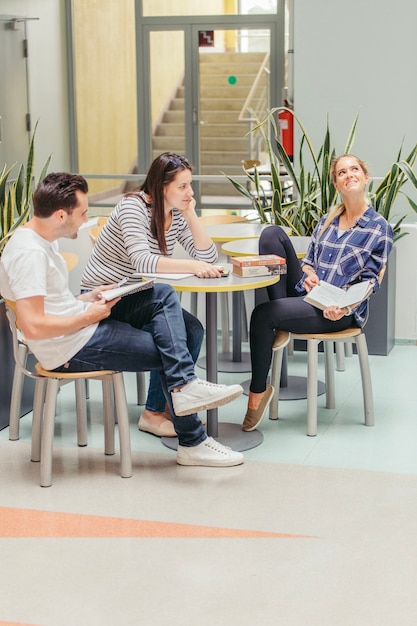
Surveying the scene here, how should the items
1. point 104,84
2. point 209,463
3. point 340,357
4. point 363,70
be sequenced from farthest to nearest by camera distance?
point 104,84 → point 363,70 → point 340,357 → point 209,463

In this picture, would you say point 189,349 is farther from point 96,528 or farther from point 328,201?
point 328,201

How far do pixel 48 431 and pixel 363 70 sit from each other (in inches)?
127

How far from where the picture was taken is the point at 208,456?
3570mm

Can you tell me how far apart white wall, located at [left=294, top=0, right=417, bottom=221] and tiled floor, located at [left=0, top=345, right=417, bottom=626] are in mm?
2071

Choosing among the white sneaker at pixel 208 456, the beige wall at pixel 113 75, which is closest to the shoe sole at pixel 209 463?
the white sneaker at pixel 208 456

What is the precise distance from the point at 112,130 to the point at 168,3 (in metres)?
1.60

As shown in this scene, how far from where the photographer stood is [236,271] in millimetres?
3762

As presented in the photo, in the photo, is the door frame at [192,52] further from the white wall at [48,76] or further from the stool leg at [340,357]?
the stool leg at [340,357]

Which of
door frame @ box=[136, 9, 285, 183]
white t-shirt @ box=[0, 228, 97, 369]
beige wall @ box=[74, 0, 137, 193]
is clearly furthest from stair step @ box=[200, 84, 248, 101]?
white t-shirt @ box=[0, 228, 97, 369]

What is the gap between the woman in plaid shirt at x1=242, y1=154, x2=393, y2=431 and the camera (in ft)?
Answer: 12.8

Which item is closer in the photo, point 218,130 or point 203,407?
point 203,407

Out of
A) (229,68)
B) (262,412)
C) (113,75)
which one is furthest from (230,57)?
(262,412)

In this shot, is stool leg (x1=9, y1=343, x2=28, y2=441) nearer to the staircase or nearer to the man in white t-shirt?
the man in white t-shirt

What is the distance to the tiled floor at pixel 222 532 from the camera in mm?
2572
